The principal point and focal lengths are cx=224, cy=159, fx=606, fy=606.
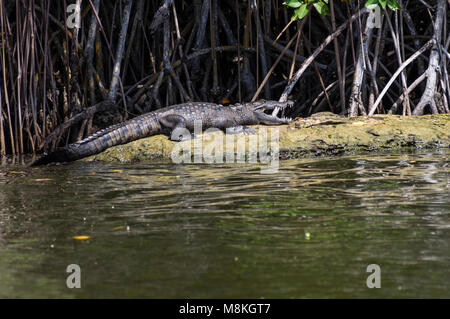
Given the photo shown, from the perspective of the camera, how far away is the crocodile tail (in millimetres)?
6598

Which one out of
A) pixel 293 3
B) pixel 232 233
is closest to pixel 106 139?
pixel 293 3

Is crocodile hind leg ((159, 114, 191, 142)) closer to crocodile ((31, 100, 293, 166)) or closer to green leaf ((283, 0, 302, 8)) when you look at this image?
crocodile ((31, 100, 293, 166))

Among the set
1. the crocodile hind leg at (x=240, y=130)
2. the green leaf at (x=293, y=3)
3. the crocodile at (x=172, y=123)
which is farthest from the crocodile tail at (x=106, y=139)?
the green leaf at (x=293, y=3)

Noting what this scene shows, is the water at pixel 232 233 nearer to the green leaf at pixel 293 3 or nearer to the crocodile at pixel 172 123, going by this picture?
the crocodile at pixel 172 123

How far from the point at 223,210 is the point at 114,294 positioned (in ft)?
5.02

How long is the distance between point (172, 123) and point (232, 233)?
3957 millimetres

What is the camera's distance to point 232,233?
11.1ft

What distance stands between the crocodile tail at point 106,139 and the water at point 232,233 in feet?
3.47

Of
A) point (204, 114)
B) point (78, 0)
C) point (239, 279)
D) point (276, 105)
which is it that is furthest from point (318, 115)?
point (239, 279)

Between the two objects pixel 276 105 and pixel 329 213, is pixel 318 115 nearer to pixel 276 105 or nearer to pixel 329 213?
pixel 276 105

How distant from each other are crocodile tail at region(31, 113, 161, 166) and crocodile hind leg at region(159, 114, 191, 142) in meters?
0.09

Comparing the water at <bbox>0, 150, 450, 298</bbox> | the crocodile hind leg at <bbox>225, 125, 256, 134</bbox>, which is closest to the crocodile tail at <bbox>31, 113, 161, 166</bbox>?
the crocodile hind leg at <bbox>225, 125, 256, 134</bbox>

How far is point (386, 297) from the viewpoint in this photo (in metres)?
2.46

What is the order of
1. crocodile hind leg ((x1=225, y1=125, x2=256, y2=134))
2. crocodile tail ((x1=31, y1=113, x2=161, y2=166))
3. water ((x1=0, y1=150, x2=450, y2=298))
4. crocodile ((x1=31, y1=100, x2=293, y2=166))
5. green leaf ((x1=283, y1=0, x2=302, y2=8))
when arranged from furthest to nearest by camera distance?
1. crocodile hind leg ((x1=225, y1=125, x2=256, y2=134))
2. crocodile ((x1=31, y1=100, x2=293, y2=166))
3. crocodile tail ((x1=31, y1=113, x2=161, y2=166))
4. green leaf ((x1=283, y1=0, x2=302, y2=8))
5. water ((x1=0, y1=150, x2=450, y2=298))
